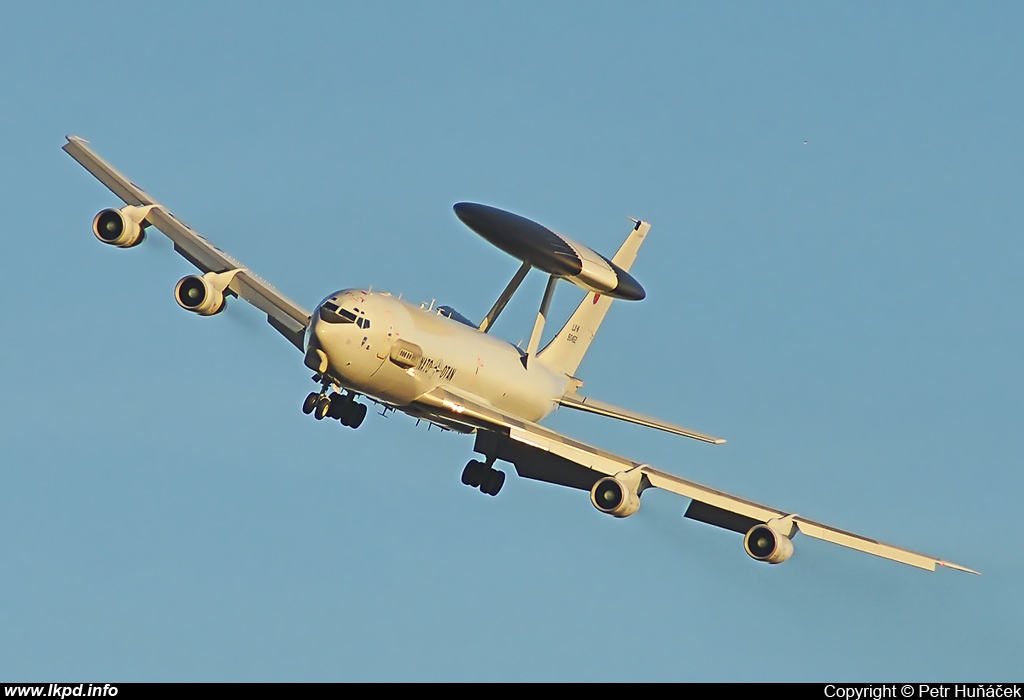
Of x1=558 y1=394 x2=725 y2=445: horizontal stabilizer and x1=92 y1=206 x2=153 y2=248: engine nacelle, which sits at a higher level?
x1=558 y1=394 x2=725 y2=445: horizontal stabilizer

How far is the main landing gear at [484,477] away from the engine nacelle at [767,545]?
1092cm

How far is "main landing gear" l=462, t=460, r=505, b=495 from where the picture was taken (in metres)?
71.2

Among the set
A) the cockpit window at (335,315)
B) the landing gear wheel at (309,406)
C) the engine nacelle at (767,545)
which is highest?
the engine nacelle at (767,545)

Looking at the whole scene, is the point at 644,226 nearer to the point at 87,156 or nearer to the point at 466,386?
the point at 466,386

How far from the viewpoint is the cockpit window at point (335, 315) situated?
6197 cm

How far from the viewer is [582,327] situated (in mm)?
81812

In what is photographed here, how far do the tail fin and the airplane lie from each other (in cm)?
241

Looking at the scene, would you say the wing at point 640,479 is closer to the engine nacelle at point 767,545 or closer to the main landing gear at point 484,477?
the engine nacelle at point 767,545

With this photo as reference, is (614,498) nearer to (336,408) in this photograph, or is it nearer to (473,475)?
(473,475)

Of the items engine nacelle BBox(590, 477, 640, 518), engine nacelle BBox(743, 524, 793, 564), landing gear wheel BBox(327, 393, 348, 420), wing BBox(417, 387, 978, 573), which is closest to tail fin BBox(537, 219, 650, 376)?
wing BBox(417, 387, 978, 573)

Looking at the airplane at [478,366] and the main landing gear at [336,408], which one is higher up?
the airplane at [478,366]

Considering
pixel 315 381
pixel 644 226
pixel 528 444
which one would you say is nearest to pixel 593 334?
pixel 644 226

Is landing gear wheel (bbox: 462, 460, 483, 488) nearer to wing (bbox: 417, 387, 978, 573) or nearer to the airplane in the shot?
the airplane

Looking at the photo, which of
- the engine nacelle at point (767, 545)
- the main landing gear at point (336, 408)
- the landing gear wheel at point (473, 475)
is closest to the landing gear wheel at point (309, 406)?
the main landing gear at point (336, 408)
